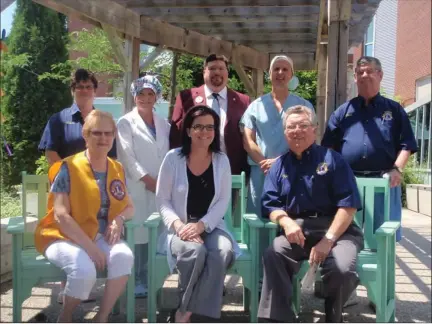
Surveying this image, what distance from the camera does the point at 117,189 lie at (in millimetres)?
3365

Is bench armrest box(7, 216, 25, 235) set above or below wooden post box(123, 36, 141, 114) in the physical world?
below

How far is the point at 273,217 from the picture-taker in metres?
3.40

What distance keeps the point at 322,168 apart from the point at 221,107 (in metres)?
1.10

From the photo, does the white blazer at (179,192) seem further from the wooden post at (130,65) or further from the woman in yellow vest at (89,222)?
the wooden post at (130,65)

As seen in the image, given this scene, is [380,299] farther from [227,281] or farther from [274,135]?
[227,281]

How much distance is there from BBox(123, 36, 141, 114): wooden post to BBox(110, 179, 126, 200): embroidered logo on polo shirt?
9.49ft

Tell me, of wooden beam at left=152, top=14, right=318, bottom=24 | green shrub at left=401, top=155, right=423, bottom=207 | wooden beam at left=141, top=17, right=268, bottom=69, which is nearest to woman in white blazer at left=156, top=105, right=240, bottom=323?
wooden beam at left=141, top=17, right=268, bottom=69

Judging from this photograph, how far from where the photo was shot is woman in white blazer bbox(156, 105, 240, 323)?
129 inches

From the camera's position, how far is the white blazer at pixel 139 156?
3957 mm

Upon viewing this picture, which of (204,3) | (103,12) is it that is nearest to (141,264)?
(103,12)

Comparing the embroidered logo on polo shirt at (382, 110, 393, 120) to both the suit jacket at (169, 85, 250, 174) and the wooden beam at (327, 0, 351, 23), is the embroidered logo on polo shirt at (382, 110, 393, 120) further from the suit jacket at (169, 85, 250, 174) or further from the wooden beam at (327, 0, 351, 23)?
the suit jacket at (169, 85, 250, 174)

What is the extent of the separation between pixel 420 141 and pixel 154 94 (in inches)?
424

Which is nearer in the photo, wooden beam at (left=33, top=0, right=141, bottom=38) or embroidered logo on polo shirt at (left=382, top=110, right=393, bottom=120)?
embroidered logo on polo shirt at (left=382, top=110, right=393, bottom=120)

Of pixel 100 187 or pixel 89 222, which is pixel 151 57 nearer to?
pixel 100 187
